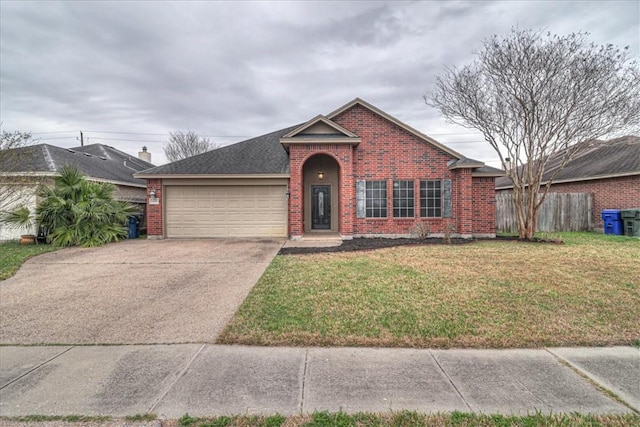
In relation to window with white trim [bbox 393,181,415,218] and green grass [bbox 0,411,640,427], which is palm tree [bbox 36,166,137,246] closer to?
green grass [bbox 0,411,640,427]

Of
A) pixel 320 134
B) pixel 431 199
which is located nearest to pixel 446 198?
pixel 431 199

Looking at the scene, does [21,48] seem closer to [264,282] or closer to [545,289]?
[264,282]

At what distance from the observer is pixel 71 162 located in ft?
47.4

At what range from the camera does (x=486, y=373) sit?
2.96 metres

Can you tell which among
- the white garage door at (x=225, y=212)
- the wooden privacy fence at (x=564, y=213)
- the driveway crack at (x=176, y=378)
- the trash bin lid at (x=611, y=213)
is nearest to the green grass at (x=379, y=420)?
the driveway crack at (x=176, y=378)

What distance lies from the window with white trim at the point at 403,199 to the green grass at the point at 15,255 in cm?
1216

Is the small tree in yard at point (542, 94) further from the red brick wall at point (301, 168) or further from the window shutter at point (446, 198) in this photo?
the red brick wall at point (301, 168)

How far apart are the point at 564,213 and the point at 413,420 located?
17.2m

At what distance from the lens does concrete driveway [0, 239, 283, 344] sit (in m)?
3.97

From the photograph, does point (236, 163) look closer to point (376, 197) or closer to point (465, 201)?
point (376, 197)

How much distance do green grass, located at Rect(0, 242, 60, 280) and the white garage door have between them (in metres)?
4.34

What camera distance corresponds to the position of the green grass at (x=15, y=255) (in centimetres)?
736

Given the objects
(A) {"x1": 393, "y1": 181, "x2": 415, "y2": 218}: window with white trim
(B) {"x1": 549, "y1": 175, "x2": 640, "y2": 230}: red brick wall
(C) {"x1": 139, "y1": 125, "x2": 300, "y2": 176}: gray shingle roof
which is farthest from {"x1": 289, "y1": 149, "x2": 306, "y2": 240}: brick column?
(B) {"x1": 549, "y1": 175, "x2": 640, "y2": 230}: red brick wall

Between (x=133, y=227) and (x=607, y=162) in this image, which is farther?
(x=607, y=162)
